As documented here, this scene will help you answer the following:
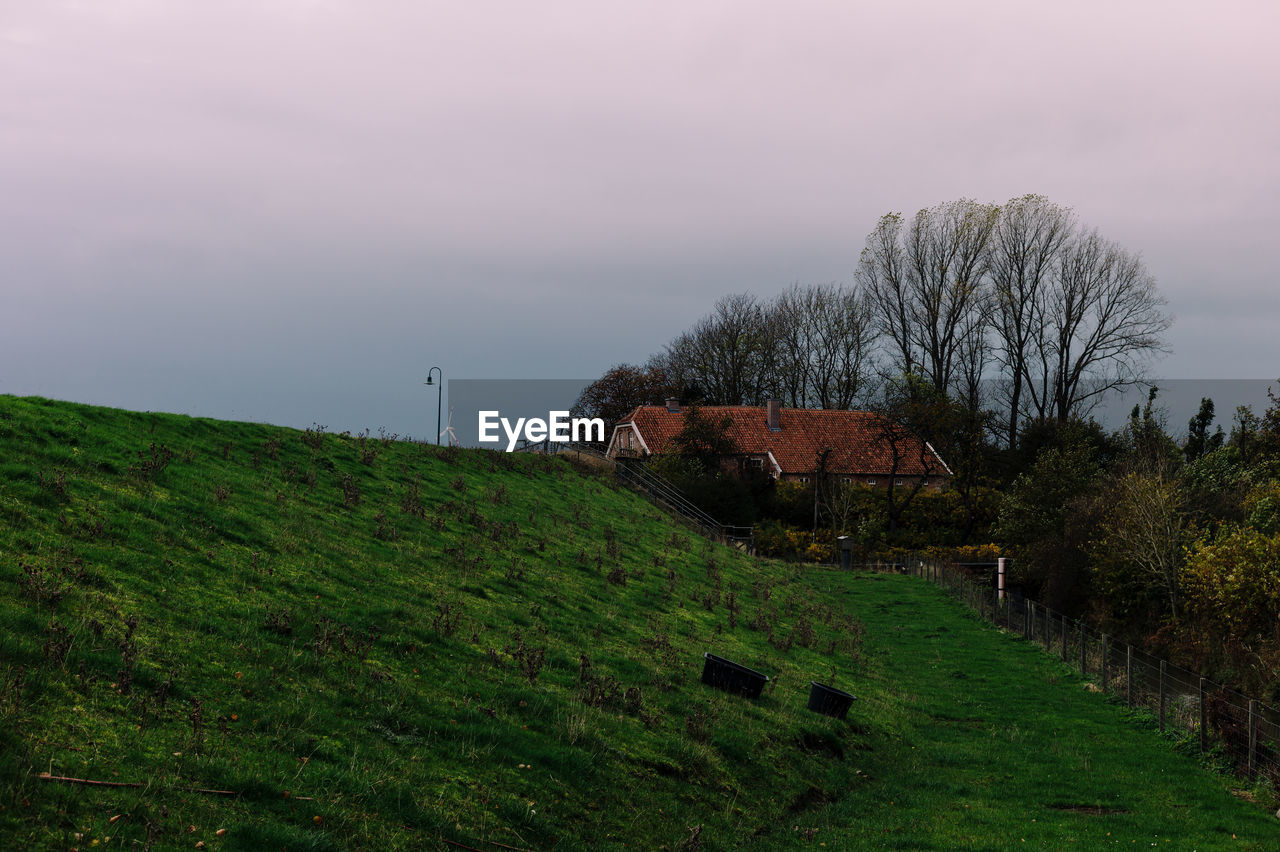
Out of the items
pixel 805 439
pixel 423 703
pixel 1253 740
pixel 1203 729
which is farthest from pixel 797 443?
pixel 423 703

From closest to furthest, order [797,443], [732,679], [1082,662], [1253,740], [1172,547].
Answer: [1253,740] < [732,679] < [1082,662] < [1172,547] < [797,443]

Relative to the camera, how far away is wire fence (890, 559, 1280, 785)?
1642cm

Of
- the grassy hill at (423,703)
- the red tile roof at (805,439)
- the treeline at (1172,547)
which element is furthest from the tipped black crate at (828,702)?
the red tile roof at (805,439)

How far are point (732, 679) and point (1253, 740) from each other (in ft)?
29.3

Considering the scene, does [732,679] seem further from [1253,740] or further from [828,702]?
[1253,740]

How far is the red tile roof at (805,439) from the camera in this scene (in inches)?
2975

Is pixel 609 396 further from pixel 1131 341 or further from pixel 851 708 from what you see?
pixel 851 708

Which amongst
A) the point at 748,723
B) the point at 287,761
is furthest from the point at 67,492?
the point at 748,723

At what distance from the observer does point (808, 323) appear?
315 feet

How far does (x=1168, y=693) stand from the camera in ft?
77.1

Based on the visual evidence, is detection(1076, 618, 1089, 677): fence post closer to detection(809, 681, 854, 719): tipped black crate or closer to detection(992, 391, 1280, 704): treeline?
detection(992, 391, 1280, 704): treeline

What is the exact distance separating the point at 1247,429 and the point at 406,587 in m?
57.5

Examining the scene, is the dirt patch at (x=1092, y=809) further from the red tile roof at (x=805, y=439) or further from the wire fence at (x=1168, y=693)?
the red tile roof at (x=805, y=439)

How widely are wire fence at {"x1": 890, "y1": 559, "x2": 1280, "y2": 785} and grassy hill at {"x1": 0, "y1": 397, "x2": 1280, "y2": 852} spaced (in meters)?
0.67
